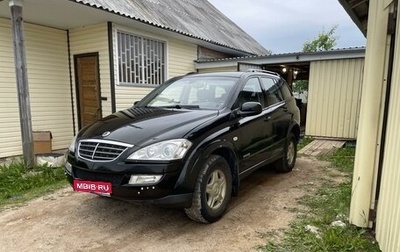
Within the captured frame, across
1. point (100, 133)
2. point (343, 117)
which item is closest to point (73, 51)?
point (100, 133)

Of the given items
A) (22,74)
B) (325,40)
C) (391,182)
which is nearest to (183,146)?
(391,182)

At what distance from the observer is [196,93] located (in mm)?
3988

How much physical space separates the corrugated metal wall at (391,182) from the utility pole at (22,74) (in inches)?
226

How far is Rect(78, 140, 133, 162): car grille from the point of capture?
2861 millimetres

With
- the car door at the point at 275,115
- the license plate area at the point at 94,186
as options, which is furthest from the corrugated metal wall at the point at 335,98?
the license plate area at the point at 94,186

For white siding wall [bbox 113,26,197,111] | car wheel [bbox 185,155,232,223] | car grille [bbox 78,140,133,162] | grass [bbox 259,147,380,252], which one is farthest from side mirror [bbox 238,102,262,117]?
white siding wall [bbox 113,26,197,111]

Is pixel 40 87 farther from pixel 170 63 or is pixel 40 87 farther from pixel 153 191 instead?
pixel 153 191

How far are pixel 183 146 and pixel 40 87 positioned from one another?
20.7 feet

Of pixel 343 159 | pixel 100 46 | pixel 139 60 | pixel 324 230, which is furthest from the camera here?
pixel 139 60

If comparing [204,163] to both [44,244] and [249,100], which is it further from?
[44,244]

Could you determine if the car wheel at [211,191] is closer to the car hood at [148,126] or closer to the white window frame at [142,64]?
the car hood at [148,126]

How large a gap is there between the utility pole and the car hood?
2957 millimetres

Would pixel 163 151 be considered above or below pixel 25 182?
above

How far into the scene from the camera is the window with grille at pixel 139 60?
25.4 feet
